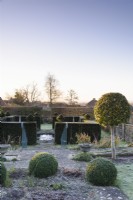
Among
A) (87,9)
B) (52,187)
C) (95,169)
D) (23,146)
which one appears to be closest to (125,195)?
(95,169)

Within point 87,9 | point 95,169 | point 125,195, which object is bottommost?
point 125,195

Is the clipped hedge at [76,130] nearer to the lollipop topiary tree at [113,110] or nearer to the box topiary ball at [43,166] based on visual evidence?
the lollipop topiary tree at [113,110]

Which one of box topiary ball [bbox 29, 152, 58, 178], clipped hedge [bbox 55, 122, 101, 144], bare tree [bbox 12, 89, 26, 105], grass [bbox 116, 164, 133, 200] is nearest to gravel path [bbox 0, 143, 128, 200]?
box topiary ball [bbox 29, 152, 58, 178]

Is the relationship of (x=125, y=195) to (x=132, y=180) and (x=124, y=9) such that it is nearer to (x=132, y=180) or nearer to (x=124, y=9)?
(x=132, y=180)

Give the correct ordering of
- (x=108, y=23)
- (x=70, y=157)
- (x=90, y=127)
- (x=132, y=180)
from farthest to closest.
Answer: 1. (x=90, y=127)
2. (x=70, y=157)
3. (x=108, y=23)
4. (x=132, y=180)

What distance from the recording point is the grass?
720 centimetres

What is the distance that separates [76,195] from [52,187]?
2.49 ft

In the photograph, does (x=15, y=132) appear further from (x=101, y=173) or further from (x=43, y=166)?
(x=101, y=173)

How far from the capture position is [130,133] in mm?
A: 17016

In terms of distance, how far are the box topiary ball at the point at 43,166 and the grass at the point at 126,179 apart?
1781 millimetres

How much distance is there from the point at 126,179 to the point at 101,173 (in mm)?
1276

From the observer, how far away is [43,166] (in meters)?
7.96

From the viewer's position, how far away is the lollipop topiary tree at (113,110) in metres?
11.3

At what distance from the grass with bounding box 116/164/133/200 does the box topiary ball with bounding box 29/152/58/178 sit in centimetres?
178
